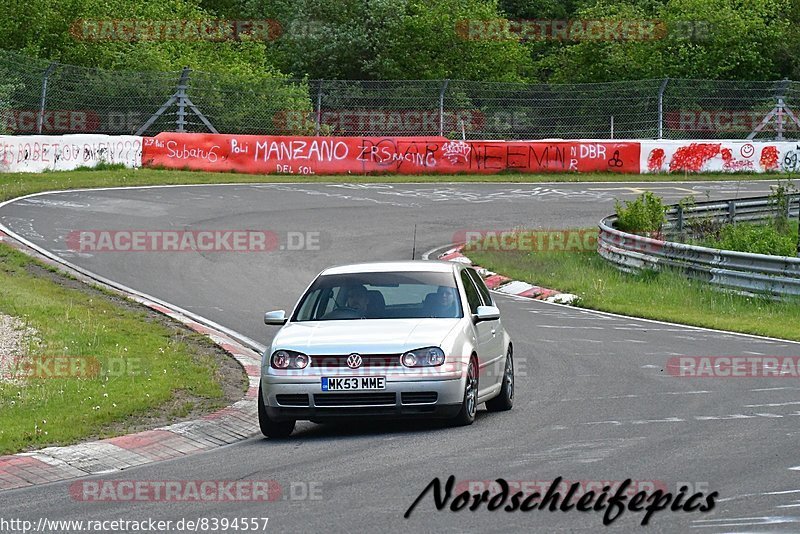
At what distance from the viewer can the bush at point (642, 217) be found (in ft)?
85.8

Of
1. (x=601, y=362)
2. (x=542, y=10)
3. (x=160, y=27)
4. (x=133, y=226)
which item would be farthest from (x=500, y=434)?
(x=542, y=10)

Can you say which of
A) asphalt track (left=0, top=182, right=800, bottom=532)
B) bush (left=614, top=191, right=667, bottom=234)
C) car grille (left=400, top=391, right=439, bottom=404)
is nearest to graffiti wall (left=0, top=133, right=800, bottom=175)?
asphalt track (left=0, top=182, right=800, bottom=532)

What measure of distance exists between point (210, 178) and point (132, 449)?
25701 mm

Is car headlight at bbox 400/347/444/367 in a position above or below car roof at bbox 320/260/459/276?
below

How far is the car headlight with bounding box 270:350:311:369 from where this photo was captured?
10734mm

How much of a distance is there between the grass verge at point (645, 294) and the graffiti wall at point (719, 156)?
14.6 m

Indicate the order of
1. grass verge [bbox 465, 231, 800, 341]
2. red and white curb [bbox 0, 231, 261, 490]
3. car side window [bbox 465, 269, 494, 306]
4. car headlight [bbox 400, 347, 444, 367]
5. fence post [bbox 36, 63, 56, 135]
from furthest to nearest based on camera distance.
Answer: fence post [bbox 36, 63, 56, 135] < grass verge [bbox 465, 231, 800, 341] < car side window [bbox 465, 269, 494, 306] < car headlight [bbox 400, 347, 444, 367] < red and white curb [bbox 0, 231, 261, 490]

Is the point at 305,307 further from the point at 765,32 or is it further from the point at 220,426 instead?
the point at 765,32

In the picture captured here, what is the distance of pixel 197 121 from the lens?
39.2m

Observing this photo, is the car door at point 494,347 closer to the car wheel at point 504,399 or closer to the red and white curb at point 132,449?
the car wheel at point 504,399

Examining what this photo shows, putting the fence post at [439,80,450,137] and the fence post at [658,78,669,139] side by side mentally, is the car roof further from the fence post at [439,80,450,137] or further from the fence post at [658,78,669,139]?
the fence post at [658,78,669,139]

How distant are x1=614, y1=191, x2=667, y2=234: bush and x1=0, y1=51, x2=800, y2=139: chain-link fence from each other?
1347 cm

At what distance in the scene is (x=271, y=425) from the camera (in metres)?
10.9

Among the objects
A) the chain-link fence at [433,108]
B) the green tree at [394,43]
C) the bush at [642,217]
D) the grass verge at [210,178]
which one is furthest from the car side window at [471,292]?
the green tree at [394,43]
